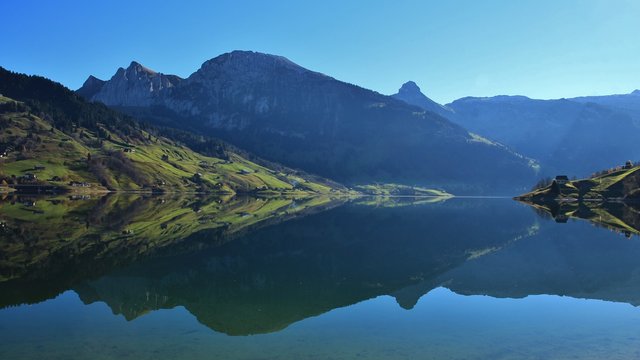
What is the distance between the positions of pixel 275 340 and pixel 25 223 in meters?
84.0

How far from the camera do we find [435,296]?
4272 centimetres

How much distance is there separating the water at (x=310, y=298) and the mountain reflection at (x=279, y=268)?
0.23 meters

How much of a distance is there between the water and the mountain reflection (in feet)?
0.74

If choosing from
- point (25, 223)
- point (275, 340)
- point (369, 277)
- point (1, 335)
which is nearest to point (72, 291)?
point (1, 335)

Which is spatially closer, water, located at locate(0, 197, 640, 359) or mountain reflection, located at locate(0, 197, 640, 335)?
water, located at locate(0, 197, 640, 359)

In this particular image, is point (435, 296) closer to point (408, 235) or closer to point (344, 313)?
point (344, 313)

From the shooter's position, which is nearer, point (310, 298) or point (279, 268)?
point (310, 298)

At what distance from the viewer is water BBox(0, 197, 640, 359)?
89.1ft

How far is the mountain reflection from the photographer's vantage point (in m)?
38.0

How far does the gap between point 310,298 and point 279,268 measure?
15.4 m

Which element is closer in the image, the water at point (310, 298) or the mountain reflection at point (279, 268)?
the water at point (310, 298)

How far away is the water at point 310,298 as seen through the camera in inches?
1070

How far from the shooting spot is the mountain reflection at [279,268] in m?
38.0

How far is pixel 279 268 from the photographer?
54500 mm
